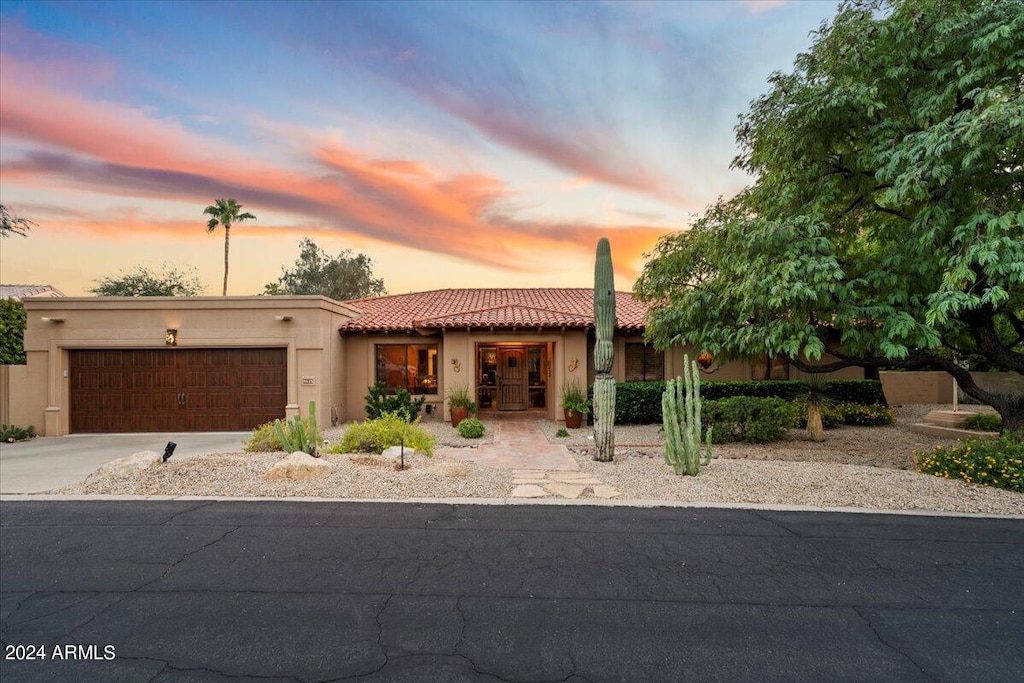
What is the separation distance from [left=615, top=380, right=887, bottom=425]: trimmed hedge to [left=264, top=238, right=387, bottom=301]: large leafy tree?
26244mm

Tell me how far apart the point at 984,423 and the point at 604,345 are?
33.8 feet

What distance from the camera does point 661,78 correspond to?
1252 centimetres

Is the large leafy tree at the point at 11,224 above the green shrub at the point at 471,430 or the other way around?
above

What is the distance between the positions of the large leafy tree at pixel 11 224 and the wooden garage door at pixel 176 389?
3535mm

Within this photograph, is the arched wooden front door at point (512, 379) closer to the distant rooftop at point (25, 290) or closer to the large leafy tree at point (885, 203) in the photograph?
the large leafy tree at point (885, 203)

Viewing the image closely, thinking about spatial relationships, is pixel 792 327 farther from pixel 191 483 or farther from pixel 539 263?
pixel 539 263

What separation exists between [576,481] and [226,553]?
16.3 feet

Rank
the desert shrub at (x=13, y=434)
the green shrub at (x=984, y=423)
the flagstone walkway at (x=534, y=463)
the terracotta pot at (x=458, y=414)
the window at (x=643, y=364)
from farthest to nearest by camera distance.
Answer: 1. the window at (x=643, y=364)
2. the terracotta pot at (x=458, y=414)
3. the desert shrub at (x=13, y=434)
4. the green shrub at (x=984, y=423)
5. the flagstone walkway at (x=534, y=463)

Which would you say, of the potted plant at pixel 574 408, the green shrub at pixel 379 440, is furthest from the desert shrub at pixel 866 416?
the green shrub at pixel 379 440

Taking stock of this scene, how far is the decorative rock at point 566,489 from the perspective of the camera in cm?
682

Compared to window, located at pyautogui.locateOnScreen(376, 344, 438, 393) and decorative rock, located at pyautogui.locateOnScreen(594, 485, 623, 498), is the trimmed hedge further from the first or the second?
decorative rock, located at pyautogui.locateOnScreen(594, 485, 623, 498)

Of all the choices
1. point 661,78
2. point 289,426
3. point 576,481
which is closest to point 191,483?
point 289,426

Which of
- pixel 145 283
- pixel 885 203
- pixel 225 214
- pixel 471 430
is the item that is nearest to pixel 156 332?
pixel 471 430

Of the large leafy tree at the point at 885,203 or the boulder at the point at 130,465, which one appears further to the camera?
the boulder at the point at 130,465
